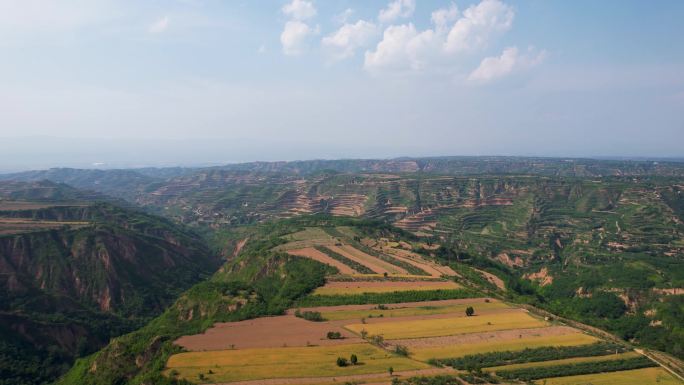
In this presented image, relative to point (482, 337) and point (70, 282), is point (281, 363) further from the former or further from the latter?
point (70, 282)

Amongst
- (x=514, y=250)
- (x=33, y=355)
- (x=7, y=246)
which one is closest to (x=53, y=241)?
(x=7, y=246)

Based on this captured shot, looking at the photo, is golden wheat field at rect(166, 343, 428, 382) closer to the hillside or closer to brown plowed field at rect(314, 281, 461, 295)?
brown plowed field at rect(314, 281, 461, 295)

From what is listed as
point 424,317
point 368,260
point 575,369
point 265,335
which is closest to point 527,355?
point 575,369

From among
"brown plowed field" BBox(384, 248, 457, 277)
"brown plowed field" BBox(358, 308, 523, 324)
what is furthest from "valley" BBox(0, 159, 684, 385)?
"brown plowed field" BBox(384, 248, 457, 277)

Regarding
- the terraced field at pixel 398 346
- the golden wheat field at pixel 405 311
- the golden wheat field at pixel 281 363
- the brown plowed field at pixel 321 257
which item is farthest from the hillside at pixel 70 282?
the golden wheat field at pixel 405 311

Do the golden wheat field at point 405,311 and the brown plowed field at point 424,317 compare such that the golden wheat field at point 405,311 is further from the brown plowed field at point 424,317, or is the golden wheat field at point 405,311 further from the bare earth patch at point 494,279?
the bare earth patch at point 494,279

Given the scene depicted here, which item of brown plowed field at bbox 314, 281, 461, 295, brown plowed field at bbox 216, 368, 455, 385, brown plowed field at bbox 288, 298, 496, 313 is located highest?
brown plowed field at bbox 216, 368, 455, 385
